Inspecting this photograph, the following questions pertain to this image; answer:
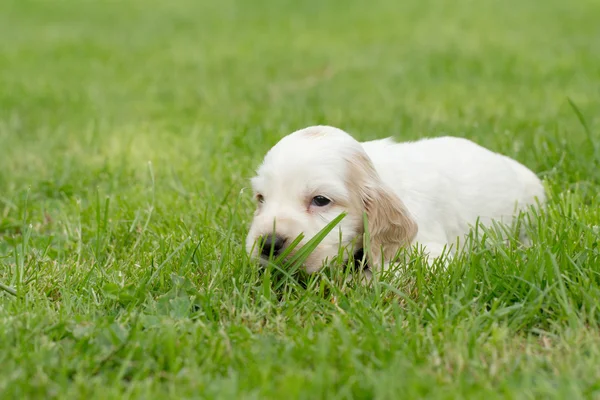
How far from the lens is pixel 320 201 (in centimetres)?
337

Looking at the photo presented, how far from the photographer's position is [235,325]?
2.75m

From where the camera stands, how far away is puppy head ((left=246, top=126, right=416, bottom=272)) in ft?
10.6

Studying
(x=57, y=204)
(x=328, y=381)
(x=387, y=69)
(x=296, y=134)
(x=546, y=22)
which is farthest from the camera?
(x=546, y=22)

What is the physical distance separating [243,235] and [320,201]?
0.43 meters

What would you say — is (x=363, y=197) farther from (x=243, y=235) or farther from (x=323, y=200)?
(x=243, y=235)

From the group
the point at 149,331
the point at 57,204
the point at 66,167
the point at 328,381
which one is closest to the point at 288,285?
the point at 149,331

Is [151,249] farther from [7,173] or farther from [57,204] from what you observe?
[7,173]

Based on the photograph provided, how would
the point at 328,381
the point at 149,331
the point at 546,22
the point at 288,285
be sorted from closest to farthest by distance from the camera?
the point at 328,381 → the point at 149,331 → the point at 288,285 → the point at 546,22

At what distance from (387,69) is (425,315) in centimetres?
660

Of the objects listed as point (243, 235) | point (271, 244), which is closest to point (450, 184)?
point (243, 235)

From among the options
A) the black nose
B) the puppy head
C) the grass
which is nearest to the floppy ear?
the puppy head

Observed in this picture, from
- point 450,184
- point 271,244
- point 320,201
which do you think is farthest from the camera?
point 450,184

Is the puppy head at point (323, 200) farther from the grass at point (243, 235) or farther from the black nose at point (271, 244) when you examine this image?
the grass at point (243, 235)

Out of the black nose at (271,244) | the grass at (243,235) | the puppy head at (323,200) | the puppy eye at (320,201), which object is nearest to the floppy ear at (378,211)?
Result: the puppy head at (323,200)
